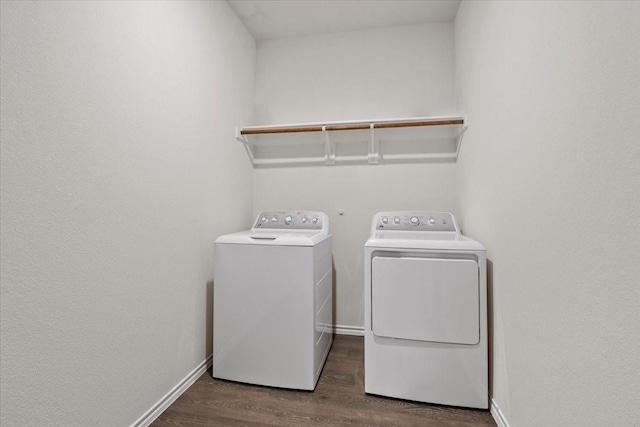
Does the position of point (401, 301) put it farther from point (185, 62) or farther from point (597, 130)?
point (185, 62)

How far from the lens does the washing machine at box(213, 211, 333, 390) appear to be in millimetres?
1701

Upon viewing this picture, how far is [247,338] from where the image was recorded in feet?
5.76

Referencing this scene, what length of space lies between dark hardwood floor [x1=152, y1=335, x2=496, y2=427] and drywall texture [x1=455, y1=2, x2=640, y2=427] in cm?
35

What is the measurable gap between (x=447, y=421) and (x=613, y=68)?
1.57 metres

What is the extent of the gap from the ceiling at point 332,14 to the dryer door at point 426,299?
74.1 inches

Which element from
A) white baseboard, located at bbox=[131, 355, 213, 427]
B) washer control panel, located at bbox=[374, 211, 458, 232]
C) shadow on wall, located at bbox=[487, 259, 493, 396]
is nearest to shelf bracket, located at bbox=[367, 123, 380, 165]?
washer control panel, located at bbox=[374, 211, 458, 232]

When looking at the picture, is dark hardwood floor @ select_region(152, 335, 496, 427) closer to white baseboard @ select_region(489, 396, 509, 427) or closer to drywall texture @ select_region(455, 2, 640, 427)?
white baseboard @ select_region(489, 396, 509, 427)

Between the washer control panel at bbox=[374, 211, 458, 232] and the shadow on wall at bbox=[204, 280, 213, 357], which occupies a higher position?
the washer control panel at bbox=[374, 211, 458, 232]

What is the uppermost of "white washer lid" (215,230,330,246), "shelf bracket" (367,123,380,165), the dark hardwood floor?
"shelf bracket" (367,123,380,165)

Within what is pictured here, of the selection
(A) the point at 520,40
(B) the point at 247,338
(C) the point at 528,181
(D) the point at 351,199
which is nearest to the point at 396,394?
(B) the point at 247,338

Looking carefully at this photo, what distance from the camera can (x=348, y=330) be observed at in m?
2.51

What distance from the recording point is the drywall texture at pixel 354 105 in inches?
94.5

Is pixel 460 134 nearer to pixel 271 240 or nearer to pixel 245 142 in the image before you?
pixel 271 240

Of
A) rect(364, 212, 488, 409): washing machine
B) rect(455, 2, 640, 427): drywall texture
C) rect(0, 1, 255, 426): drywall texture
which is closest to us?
rect(455, 2, 640, 427): drywall texture
